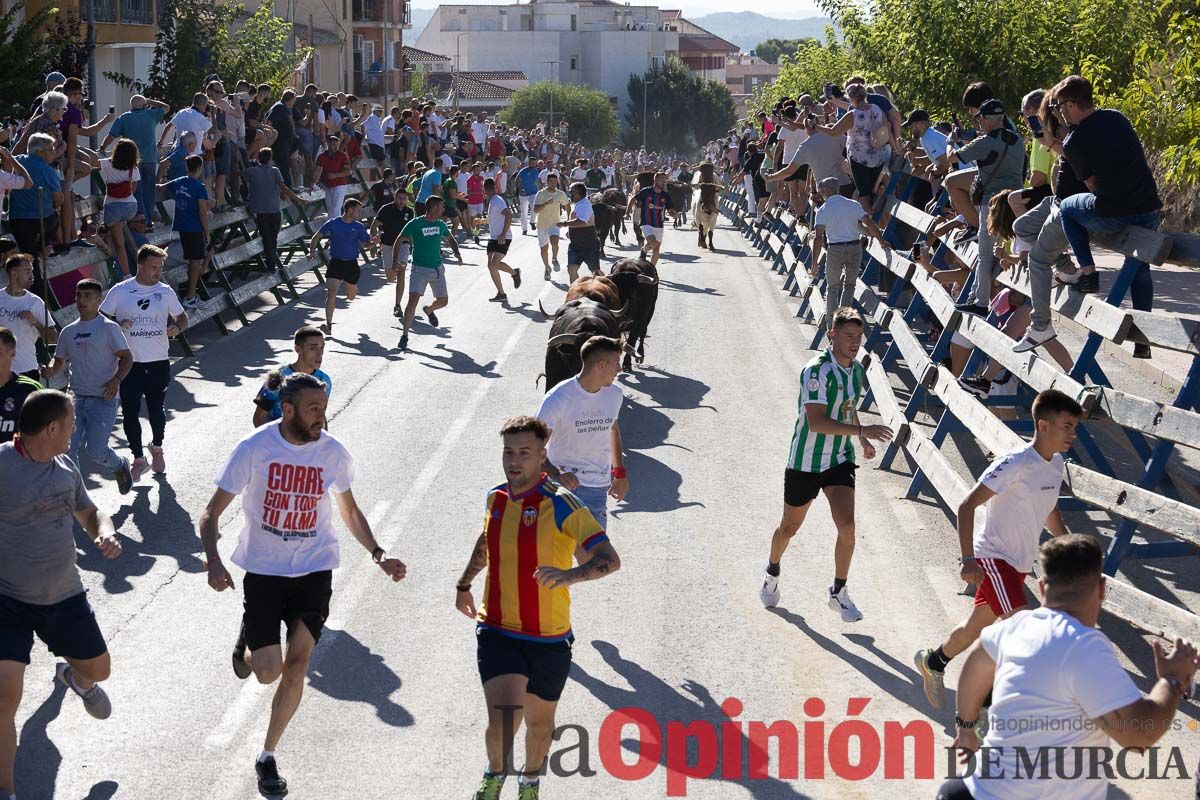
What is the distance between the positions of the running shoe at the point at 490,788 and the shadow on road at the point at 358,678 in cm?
139

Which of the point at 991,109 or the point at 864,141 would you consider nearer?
the point at 991,109

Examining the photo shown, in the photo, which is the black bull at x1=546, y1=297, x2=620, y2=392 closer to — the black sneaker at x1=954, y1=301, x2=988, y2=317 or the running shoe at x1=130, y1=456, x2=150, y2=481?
the black sneaker at x1=954, y1=301, x2=988, y2=317

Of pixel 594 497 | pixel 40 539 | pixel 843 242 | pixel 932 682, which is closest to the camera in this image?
pixel 40 539

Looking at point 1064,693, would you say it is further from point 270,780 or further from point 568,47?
point 568,47

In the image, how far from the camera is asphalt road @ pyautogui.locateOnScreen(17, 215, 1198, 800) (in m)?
7.09

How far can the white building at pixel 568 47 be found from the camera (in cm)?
13900

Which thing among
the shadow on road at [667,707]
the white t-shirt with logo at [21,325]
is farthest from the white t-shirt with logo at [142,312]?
the shadow on road at [667,707]

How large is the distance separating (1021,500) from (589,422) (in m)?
2.50

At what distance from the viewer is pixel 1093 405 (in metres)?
9.42

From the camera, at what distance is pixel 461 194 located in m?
33.8

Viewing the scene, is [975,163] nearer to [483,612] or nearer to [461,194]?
[483,612]

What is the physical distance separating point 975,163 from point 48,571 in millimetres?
9529

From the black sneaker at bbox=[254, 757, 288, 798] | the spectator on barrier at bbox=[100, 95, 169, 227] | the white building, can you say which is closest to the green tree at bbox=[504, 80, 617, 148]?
the white building

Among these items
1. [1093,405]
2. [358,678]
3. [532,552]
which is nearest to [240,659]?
[358,678]
